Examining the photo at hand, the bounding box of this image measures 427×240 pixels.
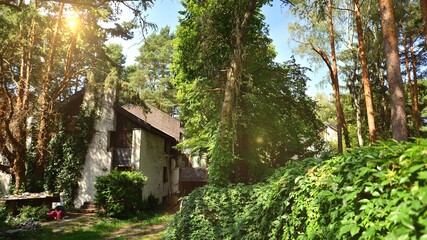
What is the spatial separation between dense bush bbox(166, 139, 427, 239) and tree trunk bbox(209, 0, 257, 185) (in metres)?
3.03

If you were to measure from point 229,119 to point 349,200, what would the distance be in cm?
734

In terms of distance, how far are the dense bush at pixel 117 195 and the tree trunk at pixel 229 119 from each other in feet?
31.7

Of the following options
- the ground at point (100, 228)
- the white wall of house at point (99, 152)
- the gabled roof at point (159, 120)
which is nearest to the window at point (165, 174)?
the gabled roof at point (159, 120)

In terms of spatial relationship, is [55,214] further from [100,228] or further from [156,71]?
[156,71]

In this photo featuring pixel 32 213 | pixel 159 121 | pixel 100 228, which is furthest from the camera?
pixel 159 121

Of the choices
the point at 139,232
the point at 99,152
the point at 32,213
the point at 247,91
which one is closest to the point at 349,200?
the point at 247,91

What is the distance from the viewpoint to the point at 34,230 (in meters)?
11.9

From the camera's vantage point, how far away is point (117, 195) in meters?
16.9

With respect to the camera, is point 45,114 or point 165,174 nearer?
point 45,114

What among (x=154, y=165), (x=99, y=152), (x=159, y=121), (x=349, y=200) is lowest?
(x=349, y=200)

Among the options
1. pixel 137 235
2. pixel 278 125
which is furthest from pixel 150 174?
pixel 278 125

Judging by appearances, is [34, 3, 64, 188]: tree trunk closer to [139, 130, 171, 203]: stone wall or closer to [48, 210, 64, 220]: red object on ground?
[48, 210, 64, 220]: red object on ground

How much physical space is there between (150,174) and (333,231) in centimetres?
2040

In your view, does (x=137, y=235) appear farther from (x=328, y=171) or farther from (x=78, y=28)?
(x=78, y=28)
